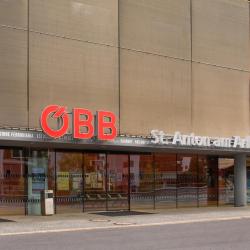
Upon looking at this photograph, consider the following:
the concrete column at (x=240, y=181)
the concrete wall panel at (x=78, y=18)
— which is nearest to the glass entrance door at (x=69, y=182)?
the concrete wall panel at (x=78, y=18)

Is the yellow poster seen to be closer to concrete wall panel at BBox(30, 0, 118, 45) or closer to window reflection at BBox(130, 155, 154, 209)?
window reflection at BBox(130, 155, 154, 209)

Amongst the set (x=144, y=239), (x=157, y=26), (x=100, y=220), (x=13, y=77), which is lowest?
(x=100, y=220)

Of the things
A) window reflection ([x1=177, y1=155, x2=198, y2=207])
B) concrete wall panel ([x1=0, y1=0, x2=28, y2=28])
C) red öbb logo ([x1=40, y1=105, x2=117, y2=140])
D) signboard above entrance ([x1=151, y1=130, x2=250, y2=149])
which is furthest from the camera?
window reflection ([x1=177, y1=155, x2=198, y2=207])

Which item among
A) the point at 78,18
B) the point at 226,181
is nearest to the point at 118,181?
the point at 226,181

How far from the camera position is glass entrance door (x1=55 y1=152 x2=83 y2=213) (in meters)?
26.8

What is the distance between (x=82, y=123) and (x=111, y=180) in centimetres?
574

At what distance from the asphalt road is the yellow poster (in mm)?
6810

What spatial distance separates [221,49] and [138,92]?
6.08 metres

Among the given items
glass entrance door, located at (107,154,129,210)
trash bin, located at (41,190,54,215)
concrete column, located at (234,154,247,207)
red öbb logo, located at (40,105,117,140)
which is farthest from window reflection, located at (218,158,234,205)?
trash bin, located at (41,190,54,215)

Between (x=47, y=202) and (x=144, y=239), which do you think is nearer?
(x=144, y=239)

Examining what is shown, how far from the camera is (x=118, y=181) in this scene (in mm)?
28891

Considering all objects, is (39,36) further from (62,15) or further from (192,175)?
(192,175)

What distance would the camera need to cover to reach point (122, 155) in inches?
1145

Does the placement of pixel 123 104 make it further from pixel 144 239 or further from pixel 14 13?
pixel 144 239
